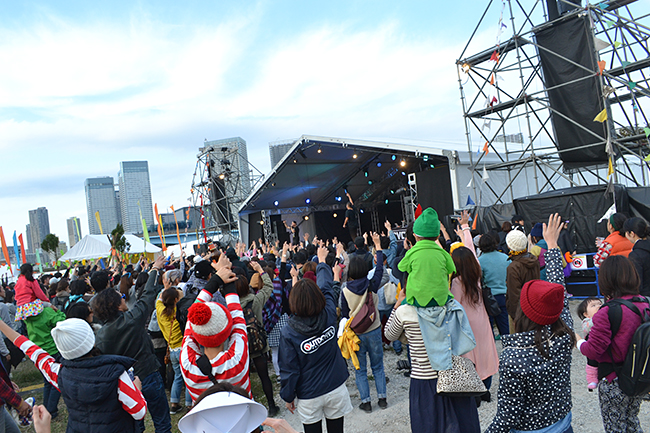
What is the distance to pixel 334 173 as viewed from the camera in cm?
1608

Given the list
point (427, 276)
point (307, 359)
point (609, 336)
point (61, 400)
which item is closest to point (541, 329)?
point (609, 336)

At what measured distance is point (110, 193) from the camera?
136 m

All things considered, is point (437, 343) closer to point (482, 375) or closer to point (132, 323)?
point (482, 375)

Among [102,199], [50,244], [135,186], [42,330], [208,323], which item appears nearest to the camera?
[208,323]

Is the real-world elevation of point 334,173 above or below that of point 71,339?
above

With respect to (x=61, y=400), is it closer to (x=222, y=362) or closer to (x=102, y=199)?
(x=222, y=362)

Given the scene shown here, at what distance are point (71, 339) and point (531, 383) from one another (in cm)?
234

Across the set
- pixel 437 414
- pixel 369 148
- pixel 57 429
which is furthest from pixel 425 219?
pixel 369 148

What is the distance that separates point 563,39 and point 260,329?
8.91m

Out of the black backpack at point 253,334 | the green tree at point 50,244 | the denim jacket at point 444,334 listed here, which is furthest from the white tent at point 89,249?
the green tree at point 50,244

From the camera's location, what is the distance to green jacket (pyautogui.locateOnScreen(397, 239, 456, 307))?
2.21m

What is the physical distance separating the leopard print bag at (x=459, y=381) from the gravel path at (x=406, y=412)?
1.37 meters

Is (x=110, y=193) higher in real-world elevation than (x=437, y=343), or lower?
higher

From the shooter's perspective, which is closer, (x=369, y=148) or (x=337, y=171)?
(x=369, y=148)
